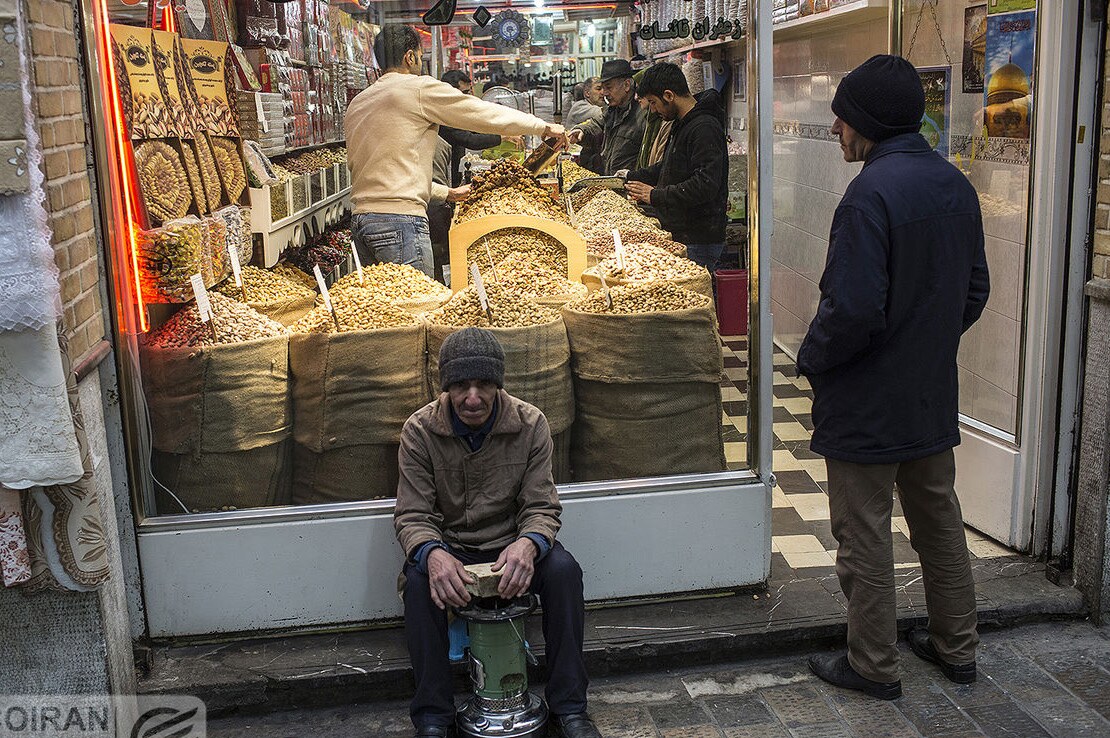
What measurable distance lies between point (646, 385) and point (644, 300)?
310 mm

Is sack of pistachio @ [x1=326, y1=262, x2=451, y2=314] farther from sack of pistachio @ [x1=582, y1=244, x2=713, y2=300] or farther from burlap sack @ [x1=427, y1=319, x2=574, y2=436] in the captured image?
sack of pistachio @ [x1=582, y1=244, x2=713, y2=300]

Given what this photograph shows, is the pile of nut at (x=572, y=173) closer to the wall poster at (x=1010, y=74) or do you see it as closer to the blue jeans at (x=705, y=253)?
the blue jeans at (x=705, y=253)

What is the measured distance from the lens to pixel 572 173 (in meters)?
5.73

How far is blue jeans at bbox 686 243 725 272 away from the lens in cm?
421

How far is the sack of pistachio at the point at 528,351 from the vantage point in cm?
380

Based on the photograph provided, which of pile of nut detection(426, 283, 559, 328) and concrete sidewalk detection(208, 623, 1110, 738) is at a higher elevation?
pile of nut detection(426, 283, 559, 328)

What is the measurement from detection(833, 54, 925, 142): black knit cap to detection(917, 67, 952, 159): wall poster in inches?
61.2

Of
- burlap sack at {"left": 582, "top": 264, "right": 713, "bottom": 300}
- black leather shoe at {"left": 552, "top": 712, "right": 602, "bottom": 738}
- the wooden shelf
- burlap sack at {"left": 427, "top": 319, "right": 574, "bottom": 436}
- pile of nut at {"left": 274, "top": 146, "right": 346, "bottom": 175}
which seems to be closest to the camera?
black leather shoe at {"left": 552, "top": 712, "right": 602, "bottom": 738}

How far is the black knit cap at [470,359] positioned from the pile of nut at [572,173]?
104 inches

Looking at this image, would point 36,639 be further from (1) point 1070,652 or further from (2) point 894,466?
(1) point 1070,652

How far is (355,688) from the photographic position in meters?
3.48

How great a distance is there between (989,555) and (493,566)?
2.23 m

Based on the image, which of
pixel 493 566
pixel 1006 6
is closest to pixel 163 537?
pixel 493 566

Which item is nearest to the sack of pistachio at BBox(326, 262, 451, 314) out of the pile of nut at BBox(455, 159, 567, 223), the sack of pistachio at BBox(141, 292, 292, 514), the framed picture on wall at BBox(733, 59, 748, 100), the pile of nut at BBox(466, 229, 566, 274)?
the pile of nut at BBox(466, 229, 566, 274)
